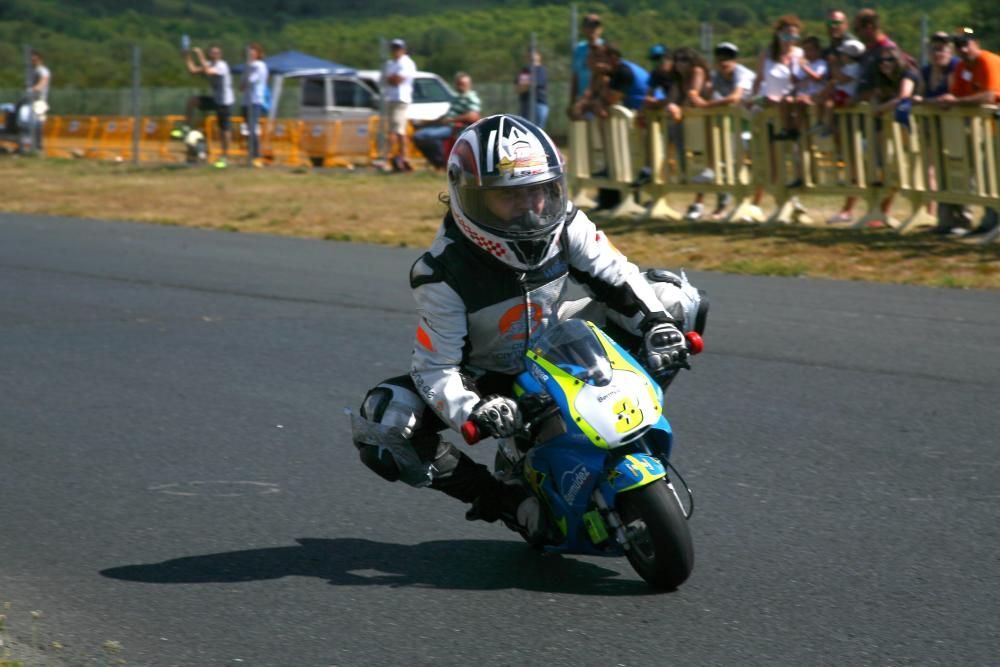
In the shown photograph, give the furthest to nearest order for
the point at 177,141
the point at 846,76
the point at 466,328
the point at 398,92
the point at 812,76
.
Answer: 1. the point at 177,141
2. the point at 398,92
3. the point at 812,76
4. the point at 846,76
5. the point at 466,328

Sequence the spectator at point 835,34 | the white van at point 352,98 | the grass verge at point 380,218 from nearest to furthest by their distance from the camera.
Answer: the grass verge at point 380,218, the spectator at point 835,34, the white van at point 352,98

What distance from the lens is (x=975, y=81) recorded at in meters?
12.9

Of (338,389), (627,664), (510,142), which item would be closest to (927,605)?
(627,664)

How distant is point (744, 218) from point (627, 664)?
11.7 m

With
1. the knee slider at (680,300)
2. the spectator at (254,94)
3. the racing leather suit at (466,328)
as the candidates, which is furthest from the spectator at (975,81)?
the spectator at (254,94)

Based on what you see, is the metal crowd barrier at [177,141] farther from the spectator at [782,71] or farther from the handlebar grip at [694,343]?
the handlebar grip at [694,343]

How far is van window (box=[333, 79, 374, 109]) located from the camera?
1153 inches

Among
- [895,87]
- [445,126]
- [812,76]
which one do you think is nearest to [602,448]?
[895,87]

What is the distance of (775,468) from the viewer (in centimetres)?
626

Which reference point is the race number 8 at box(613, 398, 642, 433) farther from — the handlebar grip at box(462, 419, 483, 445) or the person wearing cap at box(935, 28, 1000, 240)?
the person wearing cap at box(935, 28, 1000, 240)

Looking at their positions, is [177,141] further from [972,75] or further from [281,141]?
[972,75]

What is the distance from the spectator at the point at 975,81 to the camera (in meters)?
12.8

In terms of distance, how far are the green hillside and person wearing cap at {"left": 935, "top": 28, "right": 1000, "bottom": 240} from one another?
62.6ft

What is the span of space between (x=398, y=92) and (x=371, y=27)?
54.4 metres
